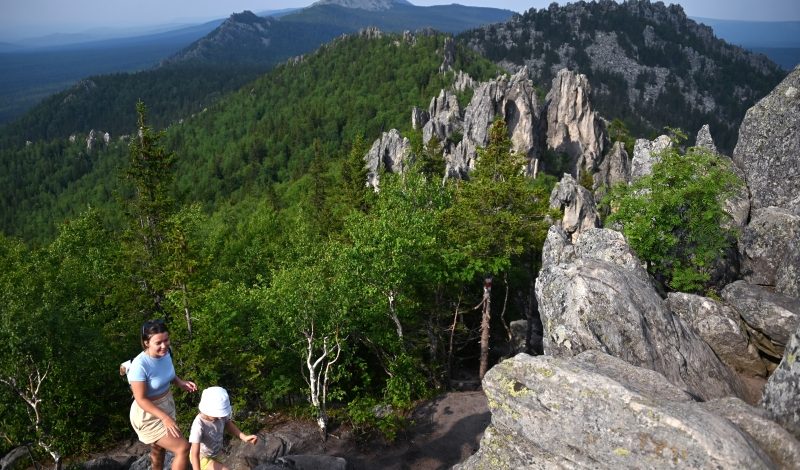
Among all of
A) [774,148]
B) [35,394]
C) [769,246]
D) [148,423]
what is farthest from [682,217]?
[35,394]

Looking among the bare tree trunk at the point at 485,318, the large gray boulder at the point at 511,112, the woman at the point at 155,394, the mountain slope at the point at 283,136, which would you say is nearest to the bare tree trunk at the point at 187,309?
the woman at the point at 155,394

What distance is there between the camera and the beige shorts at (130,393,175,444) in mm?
9070

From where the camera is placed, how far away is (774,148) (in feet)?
98.3

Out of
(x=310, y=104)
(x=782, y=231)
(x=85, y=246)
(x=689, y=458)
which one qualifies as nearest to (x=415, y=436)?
(x=689, y=458)

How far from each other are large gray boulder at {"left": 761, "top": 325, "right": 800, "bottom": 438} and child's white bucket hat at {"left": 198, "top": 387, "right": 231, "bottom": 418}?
430 inches

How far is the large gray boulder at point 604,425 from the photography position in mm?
8164

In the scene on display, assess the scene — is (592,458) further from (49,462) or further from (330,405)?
(49,462)

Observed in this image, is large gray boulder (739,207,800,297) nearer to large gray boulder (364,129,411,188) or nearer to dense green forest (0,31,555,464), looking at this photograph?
dense green forest (0,31,555,464)

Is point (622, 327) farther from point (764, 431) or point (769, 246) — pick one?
point (769, 246)

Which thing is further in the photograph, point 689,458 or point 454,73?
point 454,73

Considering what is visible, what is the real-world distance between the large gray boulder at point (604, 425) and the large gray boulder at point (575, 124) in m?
98.7

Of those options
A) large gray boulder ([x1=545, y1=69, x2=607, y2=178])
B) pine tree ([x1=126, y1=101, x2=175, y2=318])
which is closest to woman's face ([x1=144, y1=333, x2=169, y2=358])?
pine tree ([x1=126, y1=101, x2=175, y2=318])

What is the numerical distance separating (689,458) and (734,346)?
44.4ft

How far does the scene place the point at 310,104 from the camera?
182m
